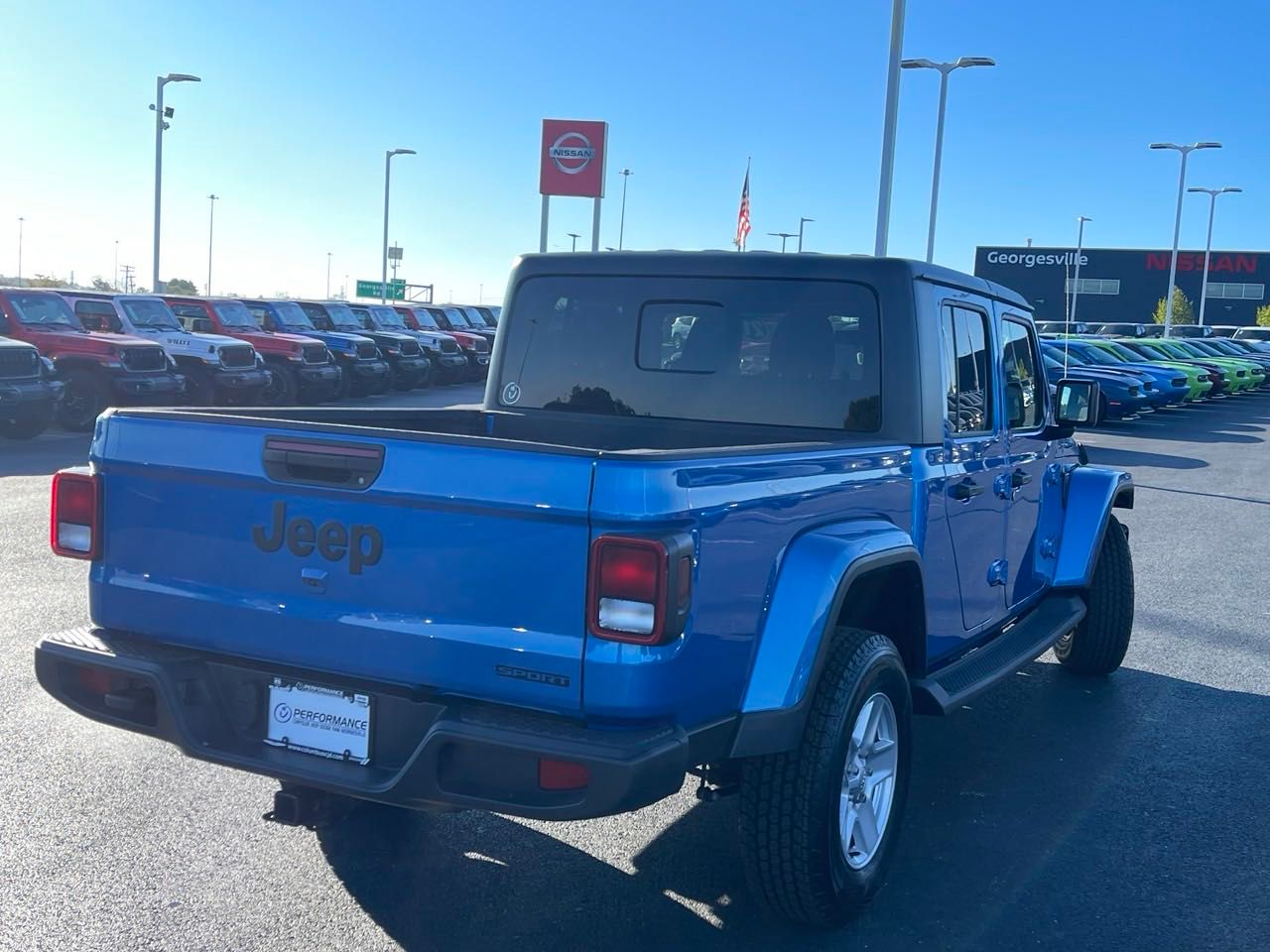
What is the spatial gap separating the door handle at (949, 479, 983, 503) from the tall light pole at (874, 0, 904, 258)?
44.3ft

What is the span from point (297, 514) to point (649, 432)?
69.3 inches

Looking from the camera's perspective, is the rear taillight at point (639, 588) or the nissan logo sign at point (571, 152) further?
the nissan logo sign at point (571, 152)

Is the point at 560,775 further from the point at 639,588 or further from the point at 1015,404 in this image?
the point at 1015,404

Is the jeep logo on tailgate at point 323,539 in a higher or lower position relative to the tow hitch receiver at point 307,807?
higher

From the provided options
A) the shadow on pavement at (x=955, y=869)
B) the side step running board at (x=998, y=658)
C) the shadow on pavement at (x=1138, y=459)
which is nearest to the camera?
the shadow on pavement at (x=955, y=869)

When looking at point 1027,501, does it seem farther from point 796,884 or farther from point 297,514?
point 297,514

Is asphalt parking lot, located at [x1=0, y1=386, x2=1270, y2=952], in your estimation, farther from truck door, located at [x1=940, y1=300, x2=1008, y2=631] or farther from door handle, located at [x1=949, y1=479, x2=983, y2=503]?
door handle, located at [x1=949, y1=479, x2=983, y2=503]

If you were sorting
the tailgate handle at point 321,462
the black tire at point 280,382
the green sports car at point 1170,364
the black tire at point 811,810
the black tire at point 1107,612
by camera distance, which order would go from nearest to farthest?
1. the tailgate handle at point 321,462
2. the black tire at point 811,810
3. the black tire at point 1107,612
4. the black tire at point 280,382
5. the green sports car at point 1170,364

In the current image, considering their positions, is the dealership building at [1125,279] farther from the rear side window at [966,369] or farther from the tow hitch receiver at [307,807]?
the tow hitch receiver at [307,807]

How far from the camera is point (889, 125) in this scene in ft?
61.0

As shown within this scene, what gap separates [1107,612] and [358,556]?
4.52m

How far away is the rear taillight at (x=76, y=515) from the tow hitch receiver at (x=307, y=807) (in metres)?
0.89

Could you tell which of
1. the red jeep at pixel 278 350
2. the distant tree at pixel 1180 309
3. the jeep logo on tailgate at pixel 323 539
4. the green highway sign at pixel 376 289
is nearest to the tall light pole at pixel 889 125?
the red jeep at pixel 278 350

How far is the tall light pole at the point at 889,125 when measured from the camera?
1795 cm
